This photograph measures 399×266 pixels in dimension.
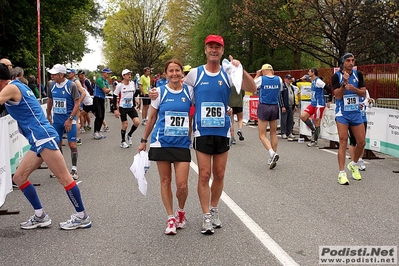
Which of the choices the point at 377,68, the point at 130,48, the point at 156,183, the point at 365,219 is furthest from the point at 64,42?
the point at 365,219

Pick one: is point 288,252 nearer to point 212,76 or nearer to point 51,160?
point 212,76

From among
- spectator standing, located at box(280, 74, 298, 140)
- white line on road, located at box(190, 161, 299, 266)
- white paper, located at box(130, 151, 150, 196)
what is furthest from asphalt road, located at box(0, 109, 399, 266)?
spectator standing, located at box(280, 74, 298, 140)

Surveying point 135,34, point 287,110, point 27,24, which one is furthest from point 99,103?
point 135,34

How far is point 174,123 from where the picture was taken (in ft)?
17.8

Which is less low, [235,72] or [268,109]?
[235,72]

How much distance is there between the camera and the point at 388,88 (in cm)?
1689

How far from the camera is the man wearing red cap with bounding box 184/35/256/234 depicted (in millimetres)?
5352

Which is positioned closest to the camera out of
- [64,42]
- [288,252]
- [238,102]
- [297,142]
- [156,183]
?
[288,252]

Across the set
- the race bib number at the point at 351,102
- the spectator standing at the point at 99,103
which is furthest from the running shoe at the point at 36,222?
the spectator standing at the point at 99,103

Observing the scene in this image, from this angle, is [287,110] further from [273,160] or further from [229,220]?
[229,220]

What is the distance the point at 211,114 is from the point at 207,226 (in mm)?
1206

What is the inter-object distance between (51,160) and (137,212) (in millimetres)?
1347

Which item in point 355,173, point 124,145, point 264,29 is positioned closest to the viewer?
point 355,173

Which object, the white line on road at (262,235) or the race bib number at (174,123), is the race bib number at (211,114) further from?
the white line on road at (262,235)
